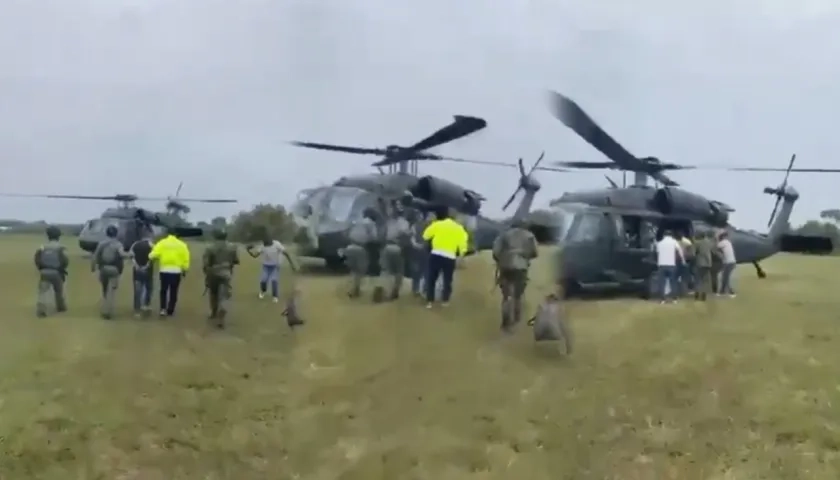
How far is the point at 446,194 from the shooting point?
765cm

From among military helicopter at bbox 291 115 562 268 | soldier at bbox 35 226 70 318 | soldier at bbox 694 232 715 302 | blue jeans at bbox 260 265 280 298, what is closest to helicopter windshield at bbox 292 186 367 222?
military helicopter at bbox 291 115 562 268

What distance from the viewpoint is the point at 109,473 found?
4766 mm

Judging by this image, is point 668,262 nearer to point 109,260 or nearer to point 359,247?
point 359,247

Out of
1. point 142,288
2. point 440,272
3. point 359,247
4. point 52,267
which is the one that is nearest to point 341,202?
point 359,247

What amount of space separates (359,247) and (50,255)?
241 centimetres

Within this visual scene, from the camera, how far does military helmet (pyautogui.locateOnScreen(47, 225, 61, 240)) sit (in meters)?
6.23

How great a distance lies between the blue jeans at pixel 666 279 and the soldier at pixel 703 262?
0.19m

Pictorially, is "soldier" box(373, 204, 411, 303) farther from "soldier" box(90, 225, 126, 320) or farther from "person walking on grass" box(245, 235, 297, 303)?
"soldier" box(90, 225, 126, 320)

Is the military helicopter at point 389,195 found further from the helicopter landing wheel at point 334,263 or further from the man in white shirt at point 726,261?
the man in white shirt at point 726,261

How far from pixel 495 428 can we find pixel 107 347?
90.2 inches

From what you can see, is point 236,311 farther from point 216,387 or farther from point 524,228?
point 524,228

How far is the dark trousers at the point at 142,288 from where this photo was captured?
6422mm

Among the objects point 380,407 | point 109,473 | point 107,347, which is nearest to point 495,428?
point 380,407

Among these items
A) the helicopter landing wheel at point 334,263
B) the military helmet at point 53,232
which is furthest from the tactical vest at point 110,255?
the helicopter landing wheel at point 334,263
